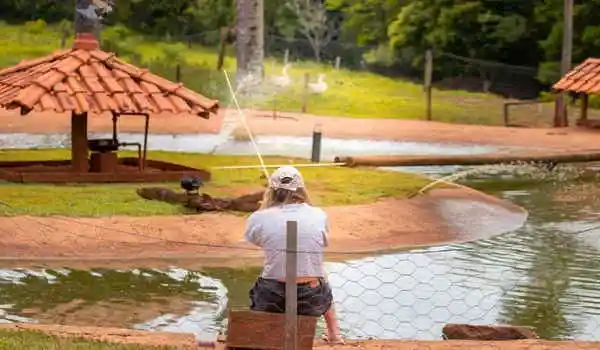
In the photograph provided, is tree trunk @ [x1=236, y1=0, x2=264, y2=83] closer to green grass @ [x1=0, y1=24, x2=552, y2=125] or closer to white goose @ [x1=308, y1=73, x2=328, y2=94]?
green grass @ [x1=0, y1=24, x2=552, y2=125]

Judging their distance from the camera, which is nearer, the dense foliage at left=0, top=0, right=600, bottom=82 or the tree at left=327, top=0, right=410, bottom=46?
the dense foliage at left=0, top=0, right=600, bottom=82

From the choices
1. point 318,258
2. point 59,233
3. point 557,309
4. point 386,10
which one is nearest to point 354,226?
point 59,233

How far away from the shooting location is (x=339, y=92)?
131 feet

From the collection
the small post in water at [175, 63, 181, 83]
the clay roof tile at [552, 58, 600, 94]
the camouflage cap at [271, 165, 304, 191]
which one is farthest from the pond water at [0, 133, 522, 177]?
the camouflage cap at [271, 165, 304, 191]

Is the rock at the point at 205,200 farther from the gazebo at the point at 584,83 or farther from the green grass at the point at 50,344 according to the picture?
the gazebo at the point at 584,83

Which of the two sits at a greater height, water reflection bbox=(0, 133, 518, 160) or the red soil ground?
the red soil ground

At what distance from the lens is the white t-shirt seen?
28.6 feet

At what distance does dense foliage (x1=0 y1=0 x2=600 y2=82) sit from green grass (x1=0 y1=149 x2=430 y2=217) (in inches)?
757

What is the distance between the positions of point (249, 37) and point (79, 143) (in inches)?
474

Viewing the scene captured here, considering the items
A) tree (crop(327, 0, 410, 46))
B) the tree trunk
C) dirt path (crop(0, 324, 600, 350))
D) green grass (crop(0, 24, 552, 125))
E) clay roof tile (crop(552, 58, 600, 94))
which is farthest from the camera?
tree (crop(327, 0, 410, 46))

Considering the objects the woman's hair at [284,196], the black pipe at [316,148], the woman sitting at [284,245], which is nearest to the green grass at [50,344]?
the woman sitting at [284,245]

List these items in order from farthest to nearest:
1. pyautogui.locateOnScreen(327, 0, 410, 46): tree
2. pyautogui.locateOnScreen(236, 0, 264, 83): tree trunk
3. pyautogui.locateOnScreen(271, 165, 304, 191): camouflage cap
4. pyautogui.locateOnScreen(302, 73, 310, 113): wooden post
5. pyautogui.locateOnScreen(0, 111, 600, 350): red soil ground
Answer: pyautogui.locateOnScreen(327, 0, 410, 46): tree, pyautogui.locateOnScreen(302, 73, 310, 113): wooden post, pyautogui.locateOnScreen(236, 0, 264, 83): tree trunk, pyautogui.locateOnScreen(0, 111, 600, 350): red soil ground, pyautogui.locateOnScreen(271, 165, 304, 191): camouflage cap

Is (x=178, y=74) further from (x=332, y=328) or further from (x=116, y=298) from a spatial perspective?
(x=332, y=328)

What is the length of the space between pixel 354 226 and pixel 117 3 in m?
36.0
